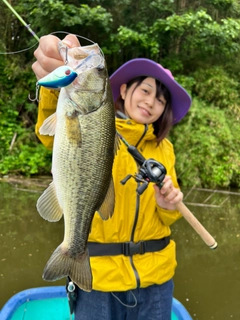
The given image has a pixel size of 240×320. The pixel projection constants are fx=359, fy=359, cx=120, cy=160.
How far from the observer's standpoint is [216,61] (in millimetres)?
9156

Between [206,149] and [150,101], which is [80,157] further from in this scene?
[206,149]

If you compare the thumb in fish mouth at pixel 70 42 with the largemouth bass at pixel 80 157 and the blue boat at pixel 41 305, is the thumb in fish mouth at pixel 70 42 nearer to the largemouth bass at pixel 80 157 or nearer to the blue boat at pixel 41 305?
the largemouth bass at pixel 80 157

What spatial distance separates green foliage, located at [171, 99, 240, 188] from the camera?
697 centimetres

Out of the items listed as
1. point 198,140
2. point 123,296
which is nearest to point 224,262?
point 123,296

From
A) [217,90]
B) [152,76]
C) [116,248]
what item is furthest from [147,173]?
[217,90]

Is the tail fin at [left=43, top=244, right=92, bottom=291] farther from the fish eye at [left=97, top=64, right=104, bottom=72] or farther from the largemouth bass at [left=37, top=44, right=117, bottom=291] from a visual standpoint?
the fish eye at [left=97, top=64, right=104, bottom=72]

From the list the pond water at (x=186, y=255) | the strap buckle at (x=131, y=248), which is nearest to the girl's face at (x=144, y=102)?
the strap buckle at (x=131, y=248)

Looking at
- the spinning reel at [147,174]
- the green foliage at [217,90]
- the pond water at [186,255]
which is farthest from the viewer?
the green foliage at [217,90]

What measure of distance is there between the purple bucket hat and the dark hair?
0.02m

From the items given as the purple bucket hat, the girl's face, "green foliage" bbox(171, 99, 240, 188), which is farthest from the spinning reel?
"green foliage" bbox(171, 99, 240, 188)

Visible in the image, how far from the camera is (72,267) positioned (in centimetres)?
135

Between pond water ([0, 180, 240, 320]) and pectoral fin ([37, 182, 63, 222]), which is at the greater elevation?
pectoral fin ([37, 182, 63, 222])

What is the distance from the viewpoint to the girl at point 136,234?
5.43 feet

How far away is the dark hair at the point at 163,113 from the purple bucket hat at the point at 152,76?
0.02 meters
